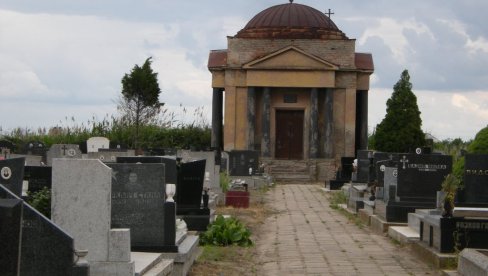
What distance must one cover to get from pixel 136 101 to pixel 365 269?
3506 cm

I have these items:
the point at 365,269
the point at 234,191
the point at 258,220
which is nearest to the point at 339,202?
the point at 234,191

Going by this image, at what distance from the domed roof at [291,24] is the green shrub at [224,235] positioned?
30442 millimetres

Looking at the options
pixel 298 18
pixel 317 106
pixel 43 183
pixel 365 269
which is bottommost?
pixel 365 269

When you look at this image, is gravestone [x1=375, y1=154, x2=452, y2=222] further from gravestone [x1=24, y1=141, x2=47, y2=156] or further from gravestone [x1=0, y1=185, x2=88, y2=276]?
gravestone [x1=24, y1=141, x2=47, y2=156]

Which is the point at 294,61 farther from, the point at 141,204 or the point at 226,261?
the point at 141,204

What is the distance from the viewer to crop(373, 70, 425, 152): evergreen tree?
41.5 meters

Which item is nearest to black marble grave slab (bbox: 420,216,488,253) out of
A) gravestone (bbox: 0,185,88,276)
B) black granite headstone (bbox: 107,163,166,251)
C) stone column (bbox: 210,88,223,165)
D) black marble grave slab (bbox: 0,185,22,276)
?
black granite headstone (bbox: 107,163,166,251)

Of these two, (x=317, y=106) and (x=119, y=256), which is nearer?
(x=119, y=256)

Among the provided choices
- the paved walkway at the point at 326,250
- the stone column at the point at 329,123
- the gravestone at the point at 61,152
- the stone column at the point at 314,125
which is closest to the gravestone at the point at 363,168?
the paved walkway at the point at 326,250

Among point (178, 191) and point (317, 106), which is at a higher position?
point (317, 106)

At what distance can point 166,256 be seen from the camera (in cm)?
998

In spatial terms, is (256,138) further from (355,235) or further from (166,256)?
(166,256)

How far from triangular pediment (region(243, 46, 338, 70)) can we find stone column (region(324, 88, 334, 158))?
1.36 m

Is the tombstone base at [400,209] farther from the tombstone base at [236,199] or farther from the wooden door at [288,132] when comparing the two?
the wooden door at [288,132]
